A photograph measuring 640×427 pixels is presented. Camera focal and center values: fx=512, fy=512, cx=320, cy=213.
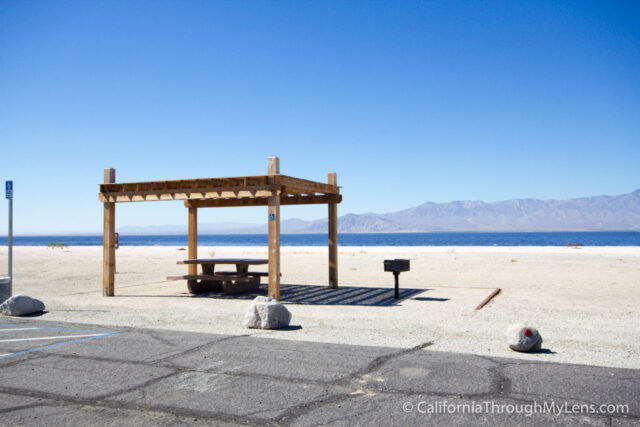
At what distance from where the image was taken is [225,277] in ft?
42.3

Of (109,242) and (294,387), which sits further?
(109,242)

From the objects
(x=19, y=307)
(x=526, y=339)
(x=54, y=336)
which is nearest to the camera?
(x=526, y=339)

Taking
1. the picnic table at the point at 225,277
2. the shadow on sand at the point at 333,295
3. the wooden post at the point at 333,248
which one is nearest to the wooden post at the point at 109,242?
the picnic table at the point at 225,277

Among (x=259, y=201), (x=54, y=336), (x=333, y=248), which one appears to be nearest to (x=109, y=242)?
(x=259, y=201)

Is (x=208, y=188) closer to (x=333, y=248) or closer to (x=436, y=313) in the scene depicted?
(x=333, y=248)

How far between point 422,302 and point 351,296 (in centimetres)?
193

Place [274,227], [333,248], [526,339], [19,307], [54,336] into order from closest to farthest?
[526,339] → [54,336] → [19,307] → [274,227] → [333,248]

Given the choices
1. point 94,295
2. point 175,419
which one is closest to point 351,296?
point 94,295

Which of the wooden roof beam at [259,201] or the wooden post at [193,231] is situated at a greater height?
the wooden roof beam at [259,201]

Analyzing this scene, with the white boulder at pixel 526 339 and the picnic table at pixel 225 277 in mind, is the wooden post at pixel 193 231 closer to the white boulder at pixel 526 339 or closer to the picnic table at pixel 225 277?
the picnic table at pixel 225 277

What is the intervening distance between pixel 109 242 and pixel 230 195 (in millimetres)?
3623

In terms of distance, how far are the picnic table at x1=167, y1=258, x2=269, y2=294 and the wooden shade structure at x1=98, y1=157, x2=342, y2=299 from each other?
50.9 inches

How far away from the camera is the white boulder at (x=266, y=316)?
791cm

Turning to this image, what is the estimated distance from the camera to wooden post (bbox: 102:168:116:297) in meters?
12.9
